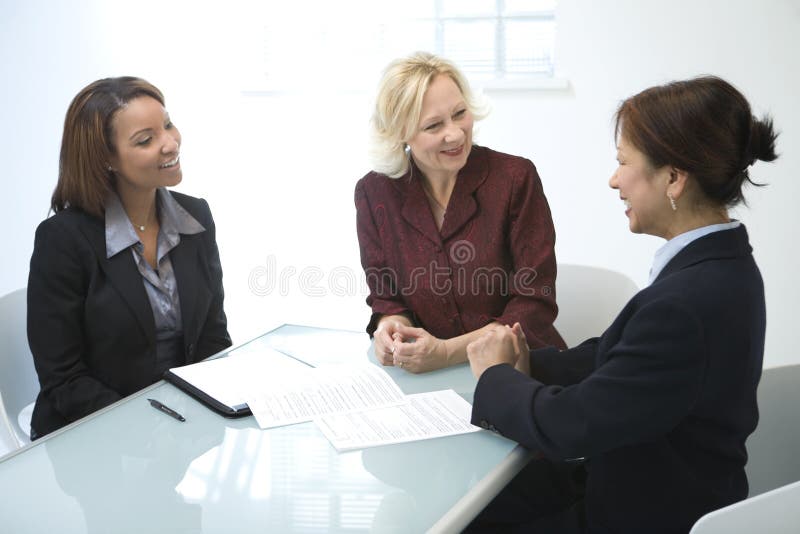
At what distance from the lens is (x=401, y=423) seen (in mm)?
1458

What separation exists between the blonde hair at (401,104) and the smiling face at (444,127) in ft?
0.07

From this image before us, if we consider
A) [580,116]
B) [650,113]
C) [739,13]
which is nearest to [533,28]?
[580,116]

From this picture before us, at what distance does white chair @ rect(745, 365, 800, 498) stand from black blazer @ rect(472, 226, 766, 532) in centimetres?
40

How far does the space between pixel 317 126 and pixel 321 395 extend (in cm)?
266

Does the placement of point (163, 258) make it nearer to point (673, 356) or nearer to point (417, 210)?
point (417, 210)

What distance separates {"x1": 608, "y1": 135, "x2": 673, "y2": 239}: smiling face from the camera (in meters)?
1.35

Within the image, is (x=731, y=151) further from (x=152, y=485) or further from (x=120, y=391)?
(x=120, y=391)

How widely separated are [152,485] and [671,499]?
894 mm

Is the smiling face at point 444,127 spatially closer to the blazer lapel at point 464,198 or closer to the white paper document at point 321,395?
the blazer lapel at point 464,198

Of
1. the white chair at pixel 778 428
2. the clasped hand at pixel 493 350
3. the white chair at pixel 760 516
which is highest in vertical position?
the clasped hand at pixel 493 350

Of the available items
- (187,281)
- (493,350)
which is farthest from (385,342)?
(187,281)

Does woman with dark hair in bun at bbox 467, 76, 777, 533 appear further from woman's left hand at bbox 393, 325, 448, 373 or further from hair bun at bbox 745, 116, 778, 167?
woman's left hand at bbox 393, 325, 448, 373

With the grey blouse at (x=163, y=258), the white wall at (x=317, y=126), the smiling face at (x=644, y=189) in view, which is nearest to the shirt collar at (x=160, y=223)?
the grey blouse at (x=163, y=258)

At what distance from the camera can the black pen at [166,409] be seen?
5.00 ft
